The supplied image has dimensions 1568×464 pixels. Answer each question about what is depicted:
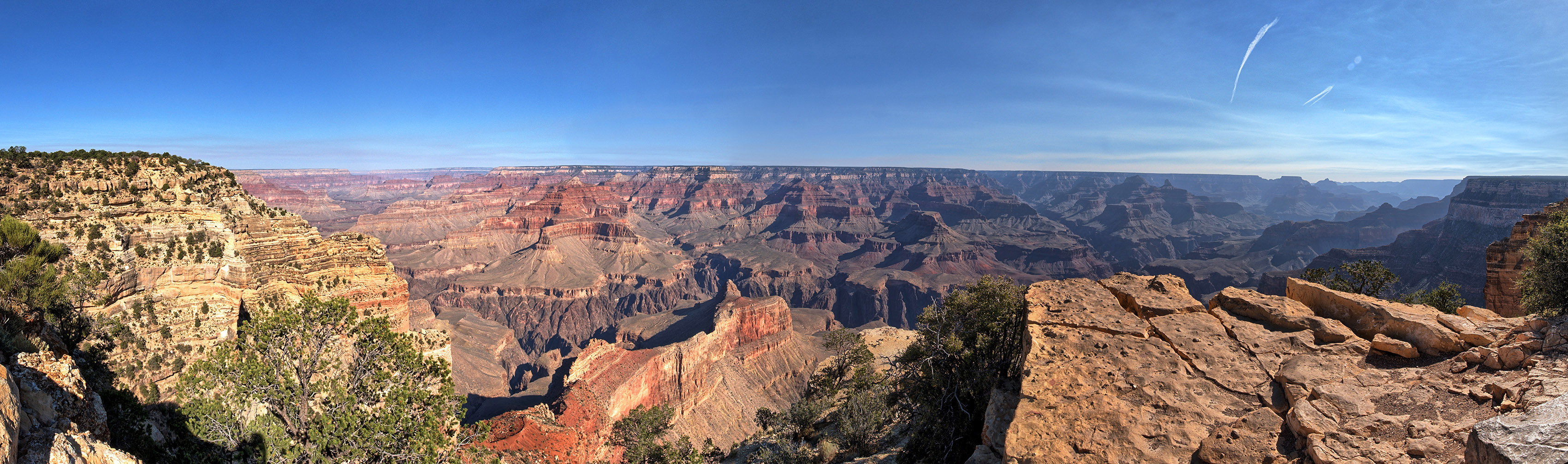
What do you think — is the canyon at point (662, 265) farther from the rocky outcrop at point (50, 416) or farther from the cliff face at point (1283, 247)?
the rocky outcrop at point (50, 416)

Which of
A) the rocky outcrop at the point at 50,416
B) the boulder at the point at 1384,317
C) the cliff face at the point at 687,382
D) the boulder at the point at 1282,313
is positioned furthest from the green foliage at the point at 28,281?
the boulder at the point at 1384,317

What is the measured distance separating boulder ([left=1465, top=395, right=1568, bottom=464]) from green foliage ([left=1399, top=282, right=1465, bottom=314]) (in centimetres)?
2837

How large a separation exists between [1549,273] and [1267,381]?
24.3 feet

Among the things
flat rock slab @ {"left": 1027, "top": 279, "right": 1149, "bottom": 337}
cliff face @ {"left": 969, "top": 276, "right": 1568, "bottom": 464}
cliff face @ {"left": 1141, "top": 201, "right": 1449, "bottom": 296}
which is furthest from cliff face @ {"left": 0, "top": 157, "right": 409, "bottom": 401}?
cliff face @ {"left": 1141, "top": 201, "right": 1449, "bottom": 296}

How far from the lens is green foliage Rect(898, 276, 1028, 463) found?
14.5m

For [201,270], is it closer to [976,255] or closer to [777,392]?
[777,392]

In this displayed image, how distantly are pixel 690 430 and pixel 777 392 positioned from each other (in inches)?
524

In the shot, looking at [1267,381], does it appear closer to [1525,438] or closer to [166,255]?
[1525,438]

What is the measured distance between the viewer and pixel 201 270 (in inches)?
776

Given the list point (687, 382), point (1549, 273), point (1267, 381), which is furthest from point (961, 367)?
point (687, 382)

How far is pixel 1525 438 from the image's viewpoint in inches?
204

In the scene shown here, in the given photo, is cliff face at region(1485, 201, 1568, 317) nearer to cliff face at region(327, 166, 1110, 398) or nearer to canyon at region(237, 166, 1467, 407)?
canyon at region(237, 166, 1467, 407)

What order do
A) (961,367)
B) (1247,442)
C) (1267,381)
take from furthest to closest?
(961,367), (1267,381), (1247,442)

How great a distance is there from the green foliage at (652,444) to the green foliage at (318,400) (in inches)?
547
